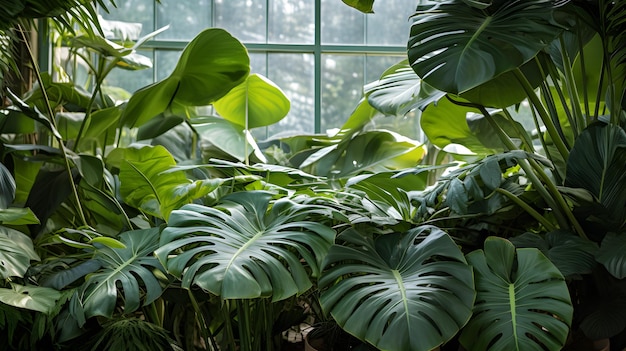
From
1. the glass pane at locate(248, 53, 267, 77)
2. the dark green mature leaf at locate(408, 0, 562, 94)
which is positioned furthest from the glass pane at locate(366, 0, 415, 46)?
the dark green mature leaf at locate(408, 0, 562, 94)

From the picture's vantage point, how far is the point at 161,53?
10.8 ft

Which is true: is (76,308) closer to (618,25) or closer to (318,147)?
(318,147)

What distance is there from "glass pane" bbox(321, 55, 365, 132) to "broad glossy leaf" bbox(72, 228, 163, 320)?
Result: 1620mm

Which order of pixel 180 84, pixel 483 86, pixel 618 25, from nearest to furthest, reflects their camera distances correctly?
1. pixel 618 25
2. pixel 483 86
3. pixel 180 84

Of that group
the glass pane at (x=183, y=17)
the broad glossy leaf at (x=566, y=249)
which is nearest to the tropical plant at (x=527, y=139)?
the broad glossy leaf at (x=566, y=249)

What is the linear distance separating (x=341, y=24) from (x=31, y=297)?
2.16m

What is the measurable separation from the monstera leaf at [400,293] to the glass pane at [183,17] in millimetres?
1883

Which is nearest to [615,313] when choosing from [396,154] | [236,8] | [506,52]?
[506,52]

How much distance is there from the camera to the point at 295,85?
3.40 meters

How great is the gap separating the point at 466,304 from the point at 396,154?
125cm

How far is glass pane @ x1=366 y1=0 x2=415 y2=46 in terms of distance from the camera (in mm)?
3404

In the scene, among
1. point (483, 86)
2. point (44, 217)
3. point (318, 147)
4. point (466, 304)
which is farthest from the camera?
point (318, 147)

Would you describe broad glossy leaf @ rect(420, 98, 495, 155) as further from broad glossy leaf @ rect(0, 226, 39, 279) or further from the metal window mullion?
broad glossy leaf @ rect(0, 226, 39, 279)

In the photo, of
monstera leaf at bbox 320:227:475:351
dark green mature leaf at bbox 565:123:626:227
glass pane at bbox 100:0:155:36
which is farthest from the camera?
glass pane at bbox 100:0:155:36
